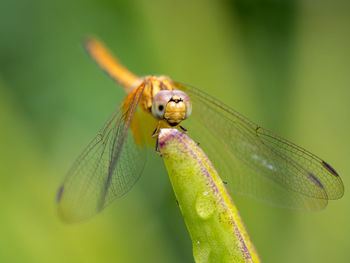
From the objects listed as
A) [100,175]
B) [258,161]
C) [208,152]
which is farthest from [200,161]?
[208,152]

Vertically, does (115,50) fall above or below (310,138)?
above

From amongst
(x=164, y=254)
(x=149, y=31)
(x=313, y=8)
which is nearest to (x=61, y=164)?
(x=164, y=254)

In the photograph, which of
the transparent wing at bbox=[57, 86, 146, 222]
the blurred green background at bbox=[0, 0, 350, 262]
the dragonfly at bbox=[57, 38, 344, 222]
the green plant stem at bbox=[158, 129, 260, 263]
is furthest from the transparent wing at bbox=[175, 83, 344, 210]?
the green plant stem at bbox=[158, 129, 260, 263]

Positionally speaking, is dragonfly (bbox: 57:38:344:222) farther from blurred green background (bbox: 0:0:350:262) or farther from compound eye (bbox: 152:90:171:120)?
blurred green background (bbox: 0:0:350:262)

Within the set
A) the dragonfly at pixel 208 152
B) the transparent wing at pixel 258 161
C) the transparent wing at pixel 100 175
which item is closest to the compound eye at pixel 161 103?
the dragonfly at pixel 208 152

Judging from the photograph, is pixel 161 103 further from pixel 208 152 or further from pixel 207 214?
pixel 207 214

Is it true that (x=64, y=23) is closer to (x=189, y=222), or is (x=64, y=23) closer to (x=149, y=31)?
(x=149, y=31)

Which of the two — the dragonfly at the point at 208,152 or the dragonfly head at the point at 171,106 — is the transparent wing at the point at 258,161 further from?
the dragonfly head at the point at 171,106
